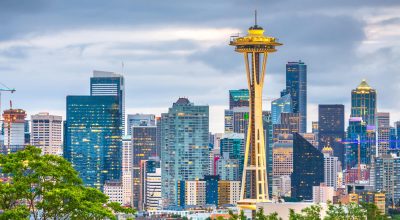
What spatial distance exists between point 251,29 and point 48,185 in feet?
389

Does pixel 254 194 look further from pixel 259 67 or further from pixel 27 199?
pixel 27 199

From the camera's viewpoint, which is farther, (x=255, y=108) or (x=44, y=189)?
(x=255, y=108)

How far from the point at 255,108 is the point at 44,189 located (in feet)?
369

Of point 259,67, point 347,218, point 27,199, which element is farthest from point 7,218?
point 259,67

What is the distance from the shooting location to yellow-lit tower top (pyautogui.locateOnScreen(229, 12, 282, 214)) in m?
152

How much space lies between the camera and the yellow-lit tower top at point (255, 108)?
497 feet

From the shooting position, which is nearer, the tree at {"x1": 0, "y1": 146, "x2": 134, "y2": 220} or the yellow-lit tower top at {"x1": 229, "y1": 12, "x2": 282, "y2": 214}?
the tree at {"x1": 0, "y1": 146, "x2": 134, "y2": 220}

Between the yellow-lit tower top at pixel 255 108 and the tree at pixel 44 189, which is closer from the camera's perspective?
the tree at pixel 44 189

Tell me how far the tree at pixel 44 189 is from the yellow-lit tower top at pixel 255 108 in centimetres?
10652

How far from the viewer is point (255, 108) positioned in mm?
153875

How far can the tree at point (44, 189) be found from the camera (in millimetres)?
40938

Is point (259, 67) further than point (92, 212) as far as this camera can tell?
Yes

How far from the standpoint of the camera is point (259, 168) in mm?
155625

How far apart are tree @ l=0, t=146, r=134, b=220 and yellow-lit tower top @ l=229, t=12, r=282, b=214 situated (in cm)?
10652
